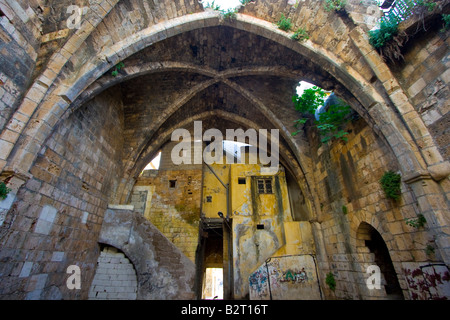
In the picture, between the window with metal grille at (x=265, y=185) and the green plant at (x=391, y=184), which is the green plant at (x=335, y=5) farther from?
the window with metal grille at (x=265, y=185)

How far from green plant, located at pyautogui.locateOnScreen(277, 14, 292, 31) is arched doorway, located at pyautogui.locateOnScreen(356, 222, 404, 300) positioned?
18.9ft

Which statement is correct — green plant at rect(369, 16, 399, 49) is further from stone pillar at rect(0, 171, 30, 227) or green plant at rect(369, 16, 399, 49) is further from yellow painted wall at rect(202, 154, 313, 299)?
stone pillar at rect(0, 171, 30, 227)

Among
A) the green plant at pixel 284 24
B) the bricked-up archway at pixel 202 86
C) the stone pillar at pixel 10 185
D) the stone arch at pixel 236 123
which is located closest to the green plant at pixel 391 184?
the bricked-up archway at pixel 202 86

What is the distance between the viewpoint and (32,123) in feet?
12.3

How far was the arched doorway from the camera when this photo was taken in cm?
517

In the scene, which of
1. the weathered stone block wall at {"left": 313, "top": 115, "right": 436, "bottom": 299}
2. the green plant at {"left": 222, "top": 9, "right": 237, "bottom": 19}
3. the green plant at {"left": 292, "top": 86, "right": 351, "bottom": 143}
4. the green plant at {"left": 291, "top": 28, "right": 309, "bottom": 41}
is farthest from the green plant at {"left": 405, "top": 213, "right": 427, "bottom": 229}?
the green plant at {"left": 222, "top": 9, "right": 237, "bottom": 19}

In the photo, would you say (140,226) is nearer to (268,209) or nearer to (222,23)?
(268,209)

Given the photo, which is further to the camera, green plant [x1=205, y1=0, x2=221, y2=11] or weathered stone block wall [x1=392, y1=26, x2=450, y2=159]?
green plant [x1=205, y1=0, x2=221, y2=11]

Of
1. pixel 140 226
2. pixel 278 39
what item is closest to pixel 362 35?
pixel 278 39

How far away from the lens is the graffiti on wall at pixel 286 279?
716cm

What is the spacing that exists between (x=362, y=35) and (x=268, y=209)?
7308mm

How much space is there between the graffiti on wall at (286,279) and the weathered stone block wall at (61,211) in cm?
569

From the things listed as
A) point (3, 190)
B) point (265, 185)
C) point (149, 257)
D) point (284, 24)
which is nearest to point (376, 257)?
point (265, 185)

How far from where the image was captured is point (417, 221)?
3812 mm
